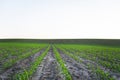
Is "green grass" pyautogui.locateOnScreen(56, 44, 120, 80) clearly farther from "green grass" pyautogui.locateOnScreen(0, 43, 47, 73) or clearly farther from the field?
"green grass" pyautogui.locateOnScreen(0, 43, 47, 73)

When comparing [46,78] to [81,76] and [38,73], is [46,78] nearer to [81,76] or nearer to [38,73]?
[38,73]

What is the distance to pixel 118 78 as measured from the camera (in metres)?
14.7

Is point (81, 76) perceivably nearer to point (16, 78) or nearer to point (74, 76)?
point (74, 76)

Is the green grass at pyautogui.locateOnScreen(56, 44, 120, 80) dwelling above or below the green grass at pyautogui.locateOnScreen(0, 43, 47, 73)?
below

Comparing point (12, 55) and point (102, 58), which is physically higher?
point (12, 55)

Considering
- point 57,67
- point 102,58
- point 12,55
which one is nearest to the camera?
point 57,67

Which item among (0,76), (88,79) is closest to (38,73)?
(0,76)

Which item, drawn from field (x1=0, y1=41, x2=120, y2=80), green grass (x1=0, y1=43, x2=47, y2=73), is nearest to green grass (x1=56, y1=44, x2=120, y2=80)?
field (x1=0, y1=41, x2=120, y2=80)

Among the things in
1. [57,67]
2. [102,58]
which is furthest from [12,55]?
[102,58]

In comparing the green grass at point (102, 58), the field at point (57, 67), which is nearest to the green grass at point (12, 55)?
the field at point (57, 67)

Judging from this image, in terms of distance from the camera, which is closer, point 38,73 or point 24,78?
point 24,78

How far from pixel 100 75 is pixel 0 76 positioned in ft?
24.1

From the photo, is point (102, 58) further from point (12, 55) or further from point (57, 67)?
point (12, 55)

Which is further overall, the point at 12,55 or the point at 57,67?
the point at 12,55
